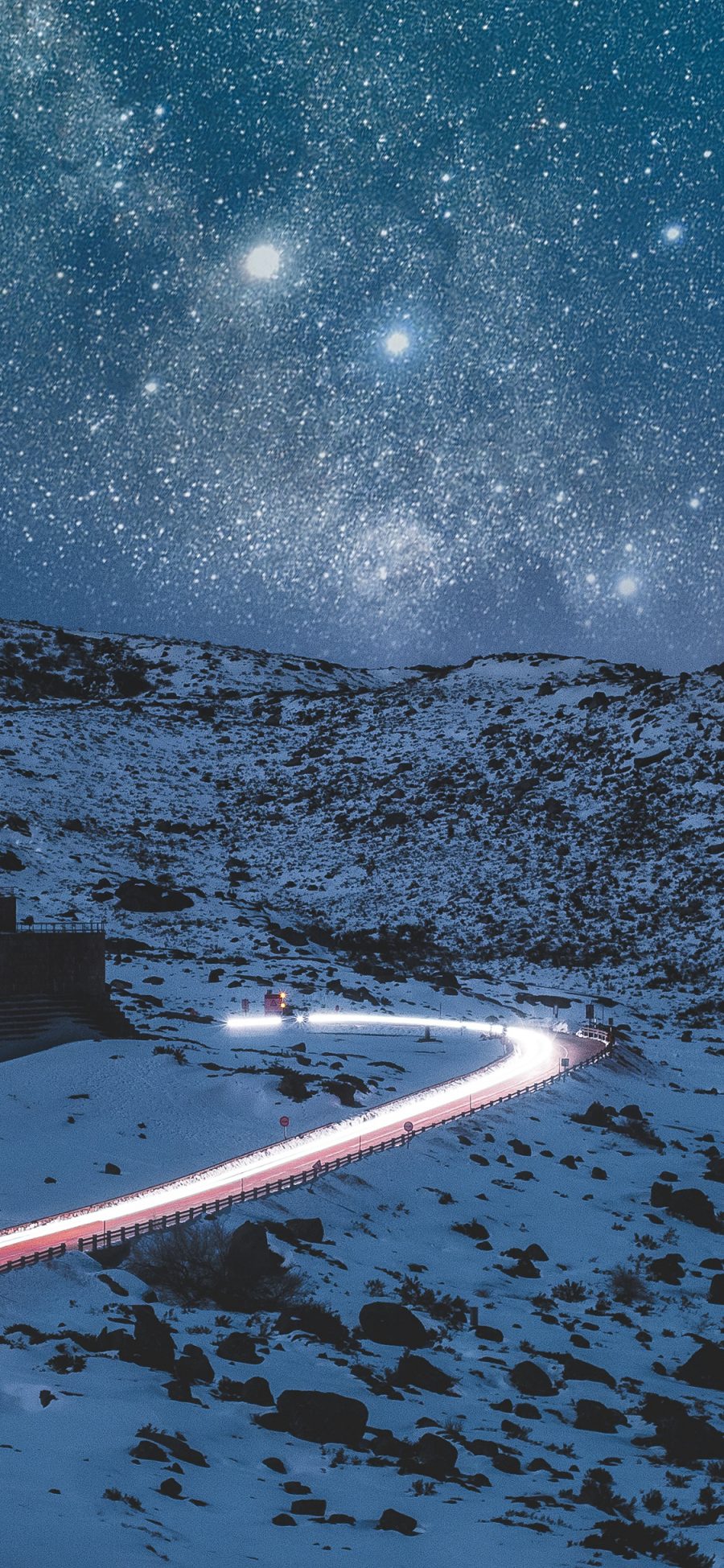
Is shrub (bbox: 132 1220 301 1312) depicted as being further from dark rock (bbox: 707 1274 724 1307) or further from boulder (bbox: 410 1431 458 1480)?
dark rock (bbox: 707 1274 724 1307)

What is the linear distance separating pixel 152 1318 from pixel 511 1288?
880 centimetres

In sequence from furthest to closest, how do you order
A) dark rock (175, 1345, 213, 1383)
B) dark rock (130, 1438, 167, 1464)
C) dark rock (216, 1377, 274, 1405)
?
dark rock (175, 1345, 213, 1383)
dark rock (216, 1377, 274, 1405)
dark rock (130, 1438, 167, 1464)

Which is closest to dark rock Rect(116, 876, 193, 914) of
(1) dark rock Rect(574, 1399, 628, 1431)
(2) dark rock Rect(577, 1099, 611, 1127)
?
(2) dark rock Rect(577, 1099, 611, 1127)

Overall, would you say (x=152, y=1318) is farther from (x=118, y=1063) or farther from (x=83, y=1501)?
(x=118, y=1063)

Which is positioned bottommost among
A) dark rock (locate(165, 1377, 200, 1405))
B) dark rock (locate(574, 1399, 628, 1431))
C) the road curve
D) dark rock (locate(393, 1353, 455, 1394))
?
dark rock (locate(574, 1399, 628, 1431))

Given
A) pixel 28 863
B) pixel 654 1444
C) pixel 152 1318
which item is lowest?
pixel 654 1444

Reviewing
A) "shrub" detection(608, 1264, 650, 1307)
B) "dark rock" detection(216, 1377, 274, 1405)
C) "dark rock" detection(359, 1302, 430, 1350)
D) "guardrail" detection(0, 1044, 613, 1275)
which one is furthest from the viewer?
"shrub" detection(608, 1264, 650, 1307)

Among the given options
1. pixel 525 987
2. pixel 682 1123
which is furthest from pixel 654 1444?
pixel 525 987

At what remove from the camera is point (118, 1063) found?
35.9 m

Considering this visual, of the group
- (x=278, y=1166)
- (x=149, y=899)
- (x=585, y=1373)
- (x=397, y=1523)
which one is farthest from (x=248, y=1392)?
(x=149, y=899)

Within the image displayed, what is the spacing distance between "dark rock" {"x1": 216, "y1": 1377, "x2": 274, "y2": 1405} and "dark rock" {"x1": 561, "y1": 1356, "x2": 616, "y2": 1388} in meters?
5.60

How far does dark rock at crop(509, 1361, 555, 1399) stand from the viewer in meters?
20.1

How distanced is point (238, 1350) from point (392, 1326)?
321 cm

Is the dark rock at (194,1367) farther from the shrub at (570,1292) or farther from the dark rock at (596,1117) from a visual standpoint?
the dark rock at (596,1117)
